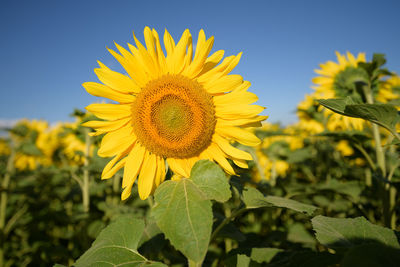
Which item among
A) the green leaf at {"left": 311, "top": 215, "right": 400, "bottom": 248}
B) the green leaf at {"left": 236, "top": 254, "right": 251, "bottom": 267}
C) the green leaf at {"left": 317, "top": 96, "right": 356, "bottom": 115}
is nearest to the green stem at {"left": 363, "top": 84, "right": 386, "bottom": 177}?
the green leaf at {"left": 317, "top": 96, "right": 356, "bottom": 115}

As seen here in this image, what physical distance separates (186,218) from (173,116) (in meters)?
0.69

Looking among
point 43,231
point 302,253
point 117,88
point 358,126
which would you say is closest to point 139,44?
point 117,88

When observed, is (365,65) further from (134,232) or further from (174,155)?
(134,232)

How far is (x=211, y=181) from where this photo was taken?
42.5 inches

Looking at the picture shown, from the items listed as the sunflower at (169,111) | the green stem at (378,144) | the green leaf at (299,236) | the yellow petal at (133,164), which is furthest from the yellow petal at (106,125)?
the green stem at (378,144)

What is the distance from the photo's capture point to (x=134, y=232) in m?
1.31

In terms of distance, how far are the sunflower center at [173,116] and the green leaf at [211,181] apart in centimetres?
34

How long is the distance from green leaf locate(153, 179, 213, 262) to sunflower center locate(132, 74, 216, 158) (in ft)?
1.34

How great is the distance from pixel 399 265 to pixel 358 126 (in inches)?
122

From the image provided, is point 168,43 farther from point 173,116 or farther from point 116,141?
point 116,141

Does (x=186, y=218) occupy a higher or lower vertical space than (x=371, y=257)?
higher

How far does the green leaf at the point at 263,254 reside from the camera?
134 centimetres

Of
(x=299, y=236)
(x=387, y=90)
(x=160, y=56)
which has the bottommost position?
(x=299, y=236)

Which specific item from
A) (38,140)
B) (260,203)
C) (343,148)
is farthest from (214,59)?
(38,140)
